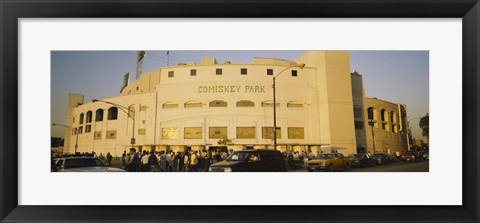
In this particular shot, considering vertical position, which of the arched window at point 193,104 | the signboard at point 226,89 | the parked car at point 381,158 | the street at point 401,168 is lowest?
the street at point 401,168

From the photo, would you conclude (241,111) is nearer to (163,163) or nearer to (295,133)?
(295,133)

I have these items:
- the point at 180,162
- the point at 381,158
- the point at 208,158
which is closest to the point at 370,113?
the point at 381,158

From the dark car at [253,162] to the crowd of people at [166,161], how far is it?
0.26m

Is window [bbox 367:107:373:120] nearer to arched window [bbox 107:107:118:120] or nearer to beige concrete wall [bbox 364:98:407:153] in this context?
beige concrete wall [bbox 364:98:407:153]

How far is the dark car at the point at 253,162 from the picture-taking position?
6271 mm

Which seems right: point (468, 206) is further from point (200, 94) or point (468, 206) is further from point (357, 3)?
point (200, 94)

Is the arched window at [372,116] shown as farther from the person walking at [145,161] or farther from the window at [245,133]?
the person walking at [145,161]

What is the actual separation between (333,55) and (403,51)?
1241mm

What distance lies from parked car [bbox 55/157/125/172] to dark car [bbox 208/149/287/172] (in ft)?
6.40

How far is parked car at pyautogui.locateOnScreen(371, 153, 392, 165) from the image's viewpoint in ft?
21.7

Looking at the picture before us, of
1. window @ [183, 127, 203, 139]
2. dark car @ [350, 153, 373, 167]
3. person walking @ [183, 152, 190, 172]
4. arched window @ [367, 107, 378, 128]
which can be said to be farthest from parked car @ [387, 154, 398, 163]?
window @ [183, 127, 203, 139]

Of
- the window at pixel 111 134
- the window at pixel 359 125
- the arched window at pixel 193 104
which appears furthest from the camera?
the window at pixel 359 125

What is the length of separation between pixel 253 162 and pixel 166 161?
5.56ft

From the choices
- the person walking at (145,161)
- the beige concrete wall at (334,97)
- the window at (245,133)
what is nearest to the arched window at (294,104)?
the beige concrete wall at (334,97)
